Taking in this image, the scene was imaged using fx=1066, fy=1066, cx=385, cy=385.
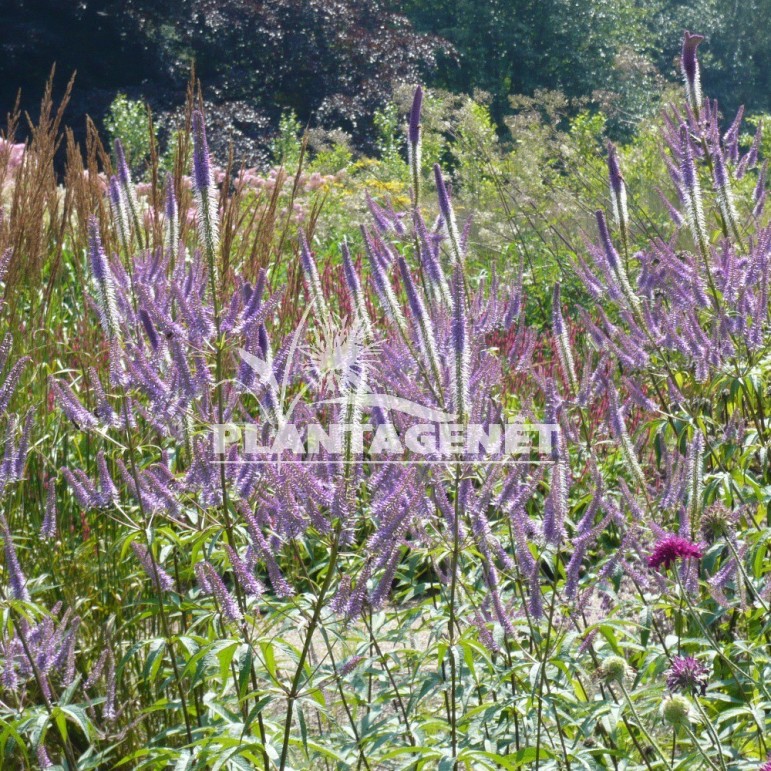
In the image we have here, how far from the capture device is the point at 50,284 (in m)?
5.01

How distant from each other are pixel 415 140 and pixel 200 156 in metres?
1.23

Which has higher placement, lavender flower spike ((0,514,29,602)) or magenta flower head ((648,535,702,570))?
magenta flower head ((648,535,702,570))

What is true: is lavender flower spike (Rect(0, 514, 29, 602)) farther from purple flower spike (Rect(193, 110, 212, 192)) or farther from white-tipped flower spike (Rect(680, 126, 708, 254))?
white-tipped flower spike (Rect(680, 126, 708, 254))

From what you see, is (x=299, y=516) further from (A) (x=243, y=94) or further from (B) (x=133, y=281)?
(A) (x=243, y=94)

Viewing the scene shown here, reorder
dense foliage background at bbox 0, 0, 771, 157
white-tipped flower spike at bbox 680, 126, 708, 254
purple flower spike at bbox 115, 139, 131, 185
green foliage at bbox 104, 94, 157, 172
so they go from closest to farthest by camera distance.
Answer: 1. white-tipped flower spike at bbox 680, 126, 708, 254
2. purple flower spike at bbox 115, 139, 131, 185
3. green foliage at bbox 104, 94, 157, 172
4. dense foliage background at bbox 0, 0, 771, 157

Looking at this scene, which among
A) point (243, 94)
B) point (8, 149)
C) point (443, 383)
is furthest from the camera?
point (243, 94)

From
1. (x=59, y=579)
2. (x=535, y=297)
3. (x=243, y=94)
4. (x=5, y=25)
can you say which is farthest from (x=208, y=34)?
(x=59, y=579)

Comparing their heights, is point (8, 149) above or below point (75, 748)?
above

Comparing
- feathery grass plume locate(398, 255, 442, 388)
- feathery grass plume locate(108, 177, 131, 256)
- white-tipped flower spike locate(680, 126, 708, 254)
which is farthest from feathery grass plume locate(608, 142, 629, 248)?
feathery grass plume locate(108, 177, 131, 256)

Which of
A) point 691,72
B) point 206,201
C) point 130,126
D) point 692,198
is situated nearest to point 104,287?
point 206,201

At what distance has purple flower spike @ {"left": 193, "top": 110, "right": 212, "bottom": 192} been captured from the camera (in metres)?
2.32

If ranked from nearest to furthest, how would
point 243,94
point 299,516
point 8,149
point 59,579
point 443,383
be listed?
point 299,516, point 443,383, point 59,579, point 8,149, point 243,94

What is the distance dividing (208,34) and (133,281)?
25.0 m

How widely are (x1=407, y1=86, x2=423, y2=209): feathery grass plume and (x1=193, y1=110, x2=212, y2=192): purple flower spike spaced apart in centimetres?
101
